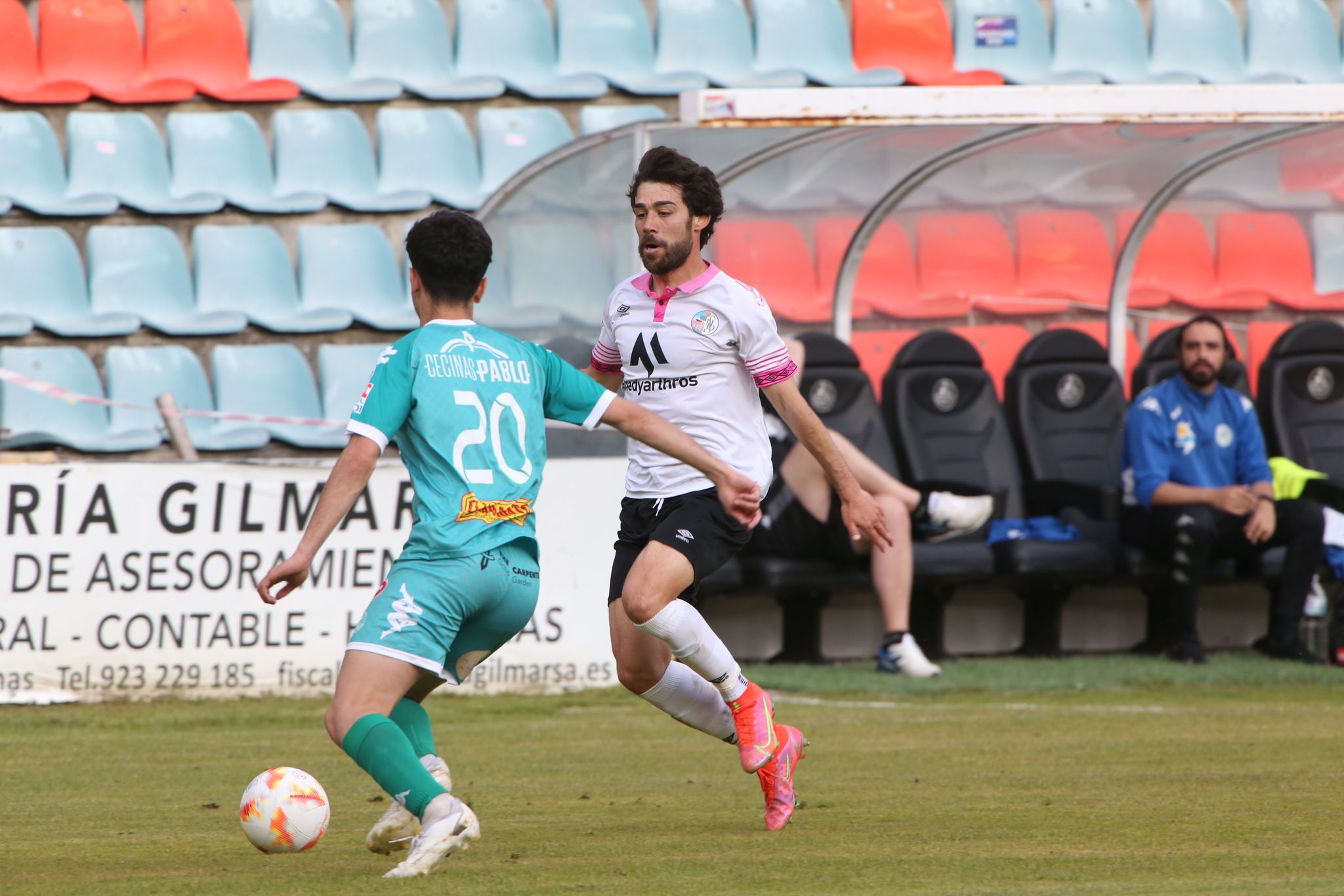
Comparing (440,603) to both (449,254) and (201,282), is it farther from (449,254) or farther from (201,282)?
(201,282)

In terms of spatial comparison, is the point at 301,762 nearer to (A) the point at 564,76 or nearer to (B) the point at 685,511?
(B) the point at 685,511

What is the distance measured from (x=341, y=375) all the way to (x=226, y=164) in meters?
1.64

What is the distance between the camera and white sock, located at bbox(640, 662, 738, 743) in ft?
16.7

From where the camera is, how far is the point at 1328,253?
11.5 meters

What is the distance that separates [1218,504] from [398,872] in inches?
252

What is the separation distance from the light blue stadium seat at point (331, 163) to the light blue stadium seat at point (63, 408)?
179 cm

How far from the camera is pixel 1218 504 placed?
9.27 m

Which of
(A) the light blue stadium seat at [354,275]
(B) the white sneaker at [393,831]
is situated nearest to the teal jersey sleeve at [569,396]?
(B) the white sneaker at [393,831]

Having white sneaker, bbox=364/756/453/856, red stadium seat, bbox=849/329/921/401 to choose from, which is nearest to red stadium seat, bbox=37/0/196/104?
red stadium seat, bbox=849/329/921/401

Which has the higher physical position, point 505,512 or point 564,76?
point 564,76

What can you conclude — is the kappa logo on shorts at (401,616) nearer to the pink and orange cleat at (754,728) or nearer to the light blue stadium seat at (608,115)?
the pink and orange cleat at (754,728)

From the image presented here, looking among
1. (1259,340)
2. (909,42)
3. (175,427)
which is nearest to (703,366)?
(175,427)

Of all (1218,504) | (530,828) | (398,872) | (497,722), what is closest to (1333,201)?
(1218,504)

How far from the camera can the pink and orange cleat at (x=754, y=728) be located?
15.7ft
